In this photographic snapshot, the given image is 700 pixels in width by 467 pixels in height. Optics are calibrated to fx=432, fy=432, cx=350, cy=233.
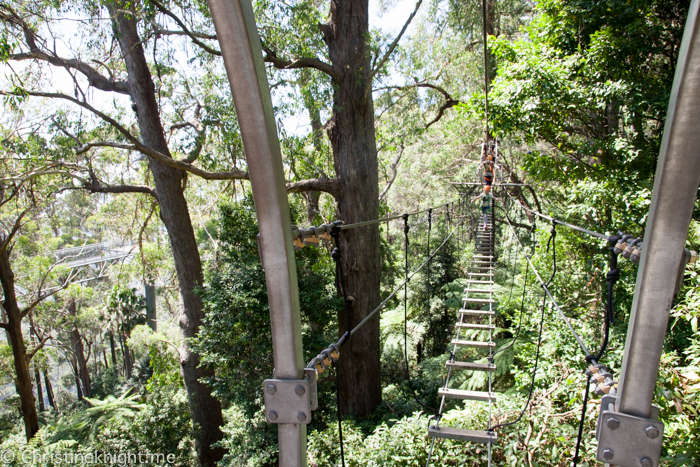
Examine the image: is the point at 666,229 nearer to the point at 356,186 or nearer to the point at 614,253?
the point at 614,253

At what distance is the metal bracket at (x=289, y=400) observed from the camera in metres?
1.11

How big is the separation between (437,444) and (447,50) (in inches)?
338

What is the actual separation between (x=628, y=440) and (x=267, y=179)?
0.97 meters

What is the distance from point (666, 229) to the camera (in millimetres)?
849

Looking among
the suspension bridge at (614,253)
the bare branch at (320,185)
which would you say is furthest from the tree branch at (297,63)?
the suspension bridge at (614,253)

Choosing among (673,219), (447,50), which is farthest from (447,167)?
(673,219)

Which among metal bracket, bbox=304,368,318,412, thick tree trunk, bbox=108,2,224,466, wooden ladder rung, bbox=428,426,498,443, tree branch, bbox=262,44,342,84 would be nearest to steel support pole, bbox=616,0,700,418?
metal bracket, bbox=304,368,318,412

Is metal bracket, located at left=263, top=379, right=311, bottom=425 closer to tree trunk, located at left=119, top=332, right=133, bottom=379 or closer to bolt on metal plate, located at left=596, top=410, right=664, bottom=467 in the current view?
bolt on metal plate, located at left=596, top=410, right=664, bottom=467

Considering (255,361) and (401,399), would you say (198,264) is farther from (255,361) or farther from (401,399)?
(401,399)

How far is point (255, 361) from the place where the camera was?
5664mm

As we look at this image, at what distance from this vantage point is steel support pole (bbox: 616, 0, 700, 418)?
2.60 ft

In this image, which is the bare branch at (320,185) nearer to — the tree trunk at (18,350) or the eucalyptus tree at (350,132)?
the eucalyptus tree at (350,132)

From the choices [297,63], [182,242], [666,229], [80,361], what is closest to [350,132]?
[297,63]

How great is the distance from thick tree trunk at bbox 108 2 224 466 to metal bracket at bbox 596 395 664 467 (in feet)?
23.1
